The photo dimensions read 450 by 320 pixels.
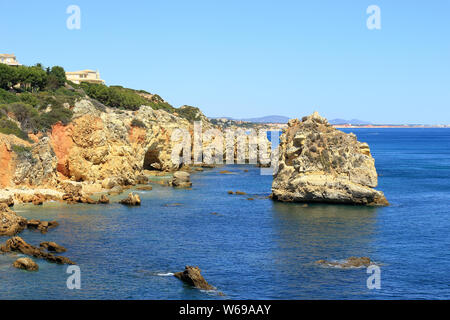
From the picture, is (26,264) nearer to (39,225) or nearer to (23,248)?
(23,248)

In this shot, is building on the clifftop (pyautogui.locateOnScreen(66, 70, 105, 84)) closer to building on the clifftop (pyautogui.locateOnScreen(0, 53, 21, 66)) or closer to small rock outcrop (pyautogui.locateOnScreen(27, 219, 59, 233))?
building on the clifftop (pyautogui.locateOnScreen(0, 53, 21, 66))

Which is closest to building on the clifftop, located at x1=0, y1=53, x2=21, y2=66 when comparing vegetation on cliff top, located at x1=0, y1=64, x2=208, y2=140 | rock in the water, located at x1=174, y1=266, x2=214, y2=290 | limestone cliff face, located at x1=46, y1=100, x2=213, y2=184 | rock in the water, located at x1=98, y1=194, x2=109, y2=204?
vegetation on cliff top, located at x1=0, y1=64, x2=208, y2=140

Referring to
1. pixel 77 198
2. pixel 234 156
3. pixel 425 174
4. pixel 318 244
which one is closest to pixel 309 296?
pixel 318 244

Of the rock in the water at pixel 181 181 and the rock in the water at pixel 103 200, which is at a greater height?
the rock in the water at pixel 181 181

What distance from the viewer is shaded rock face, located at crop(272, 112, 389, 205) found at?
59.2 meters

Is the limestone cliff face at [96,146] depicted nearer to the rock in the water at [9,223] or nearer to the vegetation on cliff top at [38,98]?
the vegetation on cliff top at [38,98]

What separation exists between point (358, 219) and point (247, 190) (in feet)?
80.5

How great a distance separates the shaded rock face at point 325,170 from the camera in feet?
194

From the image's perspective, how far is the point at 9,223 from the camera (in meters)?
42.3

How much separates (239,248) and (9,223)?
17667 mm

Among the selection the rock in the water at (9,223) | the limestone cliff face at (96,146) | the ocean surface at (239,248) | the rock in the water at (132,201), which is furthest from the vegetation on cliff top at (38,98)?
the rock in the water at (9,223)

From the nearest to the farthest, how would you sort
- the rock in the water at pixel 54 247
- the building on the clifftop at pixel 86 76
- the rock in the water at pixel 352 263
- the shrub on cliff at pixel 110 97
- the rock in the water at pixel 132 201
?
the rock in the water at pixel 352 263 < the rock in the water at pixel 54 247 < the rock in the water at pixel 132 201 < the shrub on cliff at pixel 110 97 < the building on the clifftop at pixel 86 76

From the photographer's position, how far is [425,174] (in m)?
96.1

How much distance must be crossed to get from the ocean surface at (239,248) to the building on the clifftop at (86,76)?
108m
